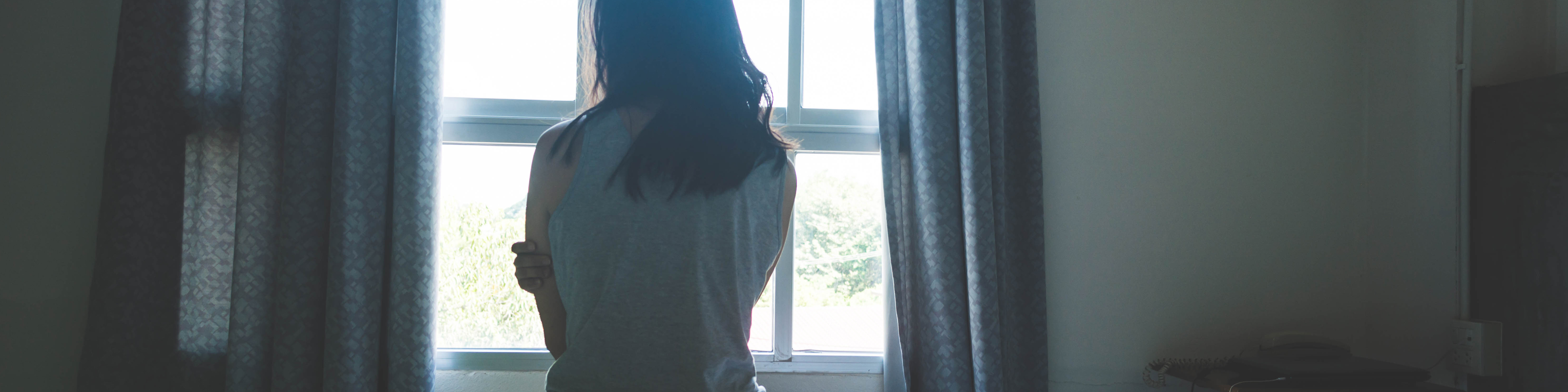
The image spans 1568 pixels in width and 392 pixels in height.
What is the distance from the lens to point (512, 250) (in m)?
0.83

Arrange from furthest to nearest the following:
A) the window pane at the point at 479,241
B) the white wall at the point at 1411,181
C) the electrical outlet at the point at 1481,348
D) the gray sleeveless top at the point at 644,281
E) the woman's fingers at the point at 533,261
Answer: the window pane at the point at 479,241, the white wall at the point at 1411,181, the electrical outlet at the point at 1481,348, the woman's fingers at the point at 533,261, the gray sleeveless top at the point at 644,281

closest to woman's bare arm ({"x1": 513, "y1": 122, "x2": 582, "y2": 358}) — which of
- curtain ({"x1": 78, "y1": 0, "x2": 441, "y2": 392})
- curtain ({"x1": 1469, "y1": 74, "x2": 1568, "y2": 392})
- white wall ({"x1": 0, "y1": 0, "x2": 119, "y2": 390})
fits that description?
curtain ({"x1": 78, "y1": 0, "x2": 441, "y2": 392})

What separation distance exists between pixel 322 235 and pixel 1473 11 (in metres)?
2.56

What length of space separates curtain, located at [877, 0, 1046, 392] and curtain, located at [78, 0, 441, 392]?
3.37 ft

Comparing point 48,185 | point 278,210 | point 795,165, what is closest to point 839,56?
point 795,165

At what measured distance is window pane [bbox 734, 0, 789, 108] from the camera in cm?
166

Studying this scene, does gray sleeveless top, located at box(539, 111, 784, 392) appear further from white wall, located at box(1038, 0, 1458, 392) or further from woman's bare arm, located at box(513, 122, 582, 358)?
white wall, located at box(1038, 0, 1458, 392)

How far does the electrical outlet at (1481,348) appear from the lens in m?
1.37

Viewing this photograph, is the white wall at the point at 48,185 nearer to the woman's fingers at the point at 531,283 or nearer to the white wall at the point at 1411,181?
the woman's fingers at the point at 531,283

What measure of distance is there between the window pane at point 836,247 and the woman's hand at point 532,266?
33.9 inches

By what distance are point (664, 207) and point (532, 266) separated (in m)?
0.25

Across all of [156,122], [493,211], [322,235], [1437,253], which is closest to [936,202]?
[493,211]

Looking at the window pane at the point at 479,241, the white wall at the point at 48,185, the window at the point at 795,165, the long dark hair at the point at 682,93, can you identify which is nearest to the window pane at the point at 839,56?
the window at the point at 795,165

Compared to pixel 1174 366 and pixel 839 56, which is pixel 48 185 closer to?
pixel 839 56
